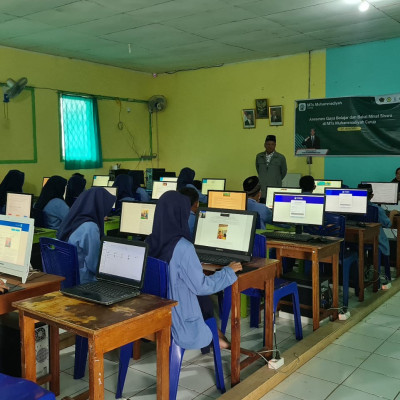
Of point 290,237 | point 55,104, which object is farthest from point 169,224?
point 55,104

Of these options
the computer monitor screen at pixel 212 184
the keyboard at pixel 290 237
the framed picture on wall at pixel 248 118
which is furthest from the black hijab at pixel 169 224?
the framed picture on wall at pixel 248 118

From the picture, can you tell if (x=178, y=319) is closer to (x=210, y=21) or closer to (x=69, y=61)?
(x=210, y=21)

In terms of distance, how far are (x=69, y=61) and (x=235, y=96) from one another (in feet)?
9.95

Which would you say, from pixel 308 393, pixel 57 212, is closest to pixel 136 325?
pixel 308 393

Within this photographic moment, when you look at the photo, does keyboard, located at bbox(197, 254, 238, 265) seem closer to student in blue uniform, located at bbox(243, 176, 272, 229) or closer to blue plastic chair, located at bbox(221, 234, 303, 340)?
blue plastic chair, located at bbox(221, 234, 303, 340)

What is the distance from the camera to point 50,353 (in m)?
2.64

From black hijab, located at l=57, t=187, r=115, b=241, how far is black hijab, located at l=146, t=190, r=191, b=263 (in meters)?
0.74

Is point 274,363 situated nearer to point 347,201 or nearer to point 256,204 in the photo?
point 256,204

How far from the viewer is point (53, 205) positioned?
4.75m

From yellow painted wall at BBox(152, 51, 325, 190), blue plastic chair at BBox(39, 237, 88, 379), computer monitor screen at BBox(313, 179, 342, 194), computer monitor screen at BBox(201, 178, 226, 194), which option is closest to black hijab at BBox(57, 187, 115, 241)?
blue plastic chair at BBox(39, 237, 88, 379)

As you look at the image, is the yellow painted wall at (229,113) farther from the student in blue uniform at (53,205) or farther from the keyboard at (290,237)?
the student in blue uniform at (53,205)

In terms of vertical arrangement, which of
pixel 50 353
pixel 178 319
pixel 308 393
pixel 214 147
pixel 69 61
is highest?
pixel 69 61

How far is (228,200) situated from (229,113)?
449 cm

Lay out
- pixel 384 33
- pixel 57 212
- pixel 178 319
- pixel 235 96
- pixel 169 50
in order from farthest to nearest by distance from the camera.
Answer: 1. pixel 235 96
2. pixel 169 50
3. pixel 384 33
4. pixel 57 212
5. pixel 178 319
